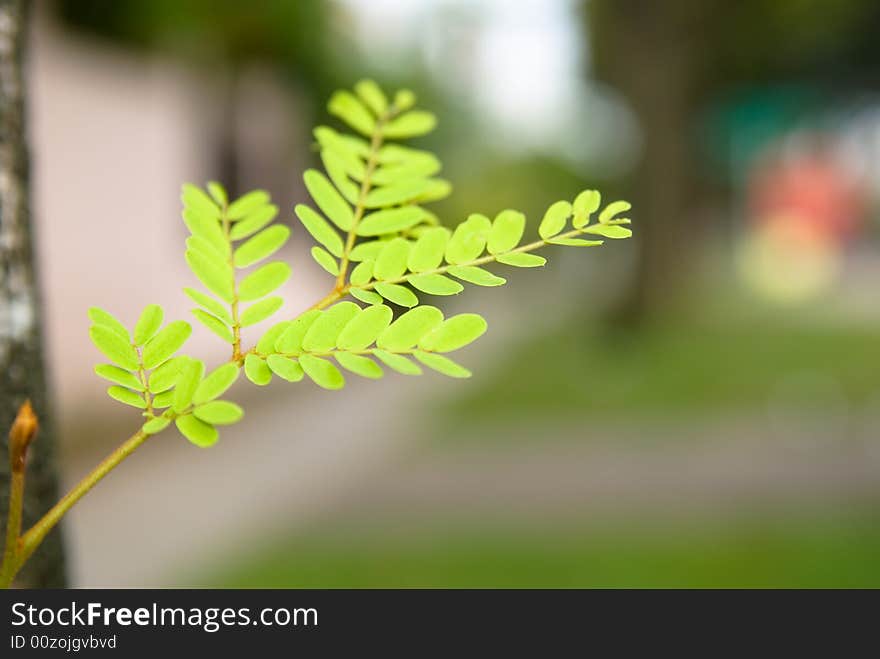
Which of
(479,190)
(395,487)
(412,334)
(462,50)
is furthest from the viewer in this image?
(479,190)

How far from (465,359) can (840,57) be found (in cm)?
753

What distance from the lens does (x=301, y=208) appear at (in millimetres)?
656

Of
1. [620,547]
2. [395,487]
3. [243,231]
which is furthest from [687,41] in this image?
[243,231]

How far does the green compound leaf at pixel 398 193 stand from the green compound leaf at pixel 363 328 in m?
0.14

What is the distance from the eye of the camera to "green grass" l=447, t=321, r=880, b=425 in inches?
352

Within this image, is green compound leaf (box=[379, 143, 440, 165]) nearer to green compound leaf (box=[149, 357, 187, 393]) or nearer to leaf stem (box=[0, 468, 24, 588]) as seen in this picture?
green compound leaf (box=[149, 357, 187, 393])

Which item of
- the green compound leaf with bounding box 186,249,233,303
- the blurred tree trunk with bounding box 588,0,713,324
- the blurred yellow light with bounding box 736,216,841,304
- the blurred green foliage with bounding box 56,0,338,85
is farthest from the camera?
the blurred yellow light with bounding box 736,216,841,304

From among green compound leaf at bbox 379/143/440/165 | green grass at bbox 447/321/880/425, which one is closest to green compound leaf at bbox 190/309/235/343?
green compound leaf at bbox 379/143/440/165

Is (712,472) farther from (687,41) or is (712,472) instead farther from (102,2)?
(687,41)

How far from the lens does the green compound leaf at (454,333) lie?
1.95ft

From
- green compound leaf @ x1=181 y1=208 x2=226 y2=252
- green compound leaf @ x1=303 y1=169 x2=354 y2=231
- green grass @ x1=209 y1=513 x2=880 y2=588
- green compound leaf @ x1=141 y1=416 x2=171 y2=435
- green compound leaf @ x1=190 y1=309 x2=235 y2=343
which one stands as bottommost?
green compound leaf @ x1=141 y1=416 x2=171 y2=435

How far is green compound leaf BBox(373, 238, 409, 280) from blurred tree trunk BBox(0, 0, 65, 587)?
0.42m

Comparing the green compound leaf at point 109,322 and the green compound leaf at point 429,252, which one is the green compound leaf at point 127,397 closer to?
the green compound leaf at point 109,322
